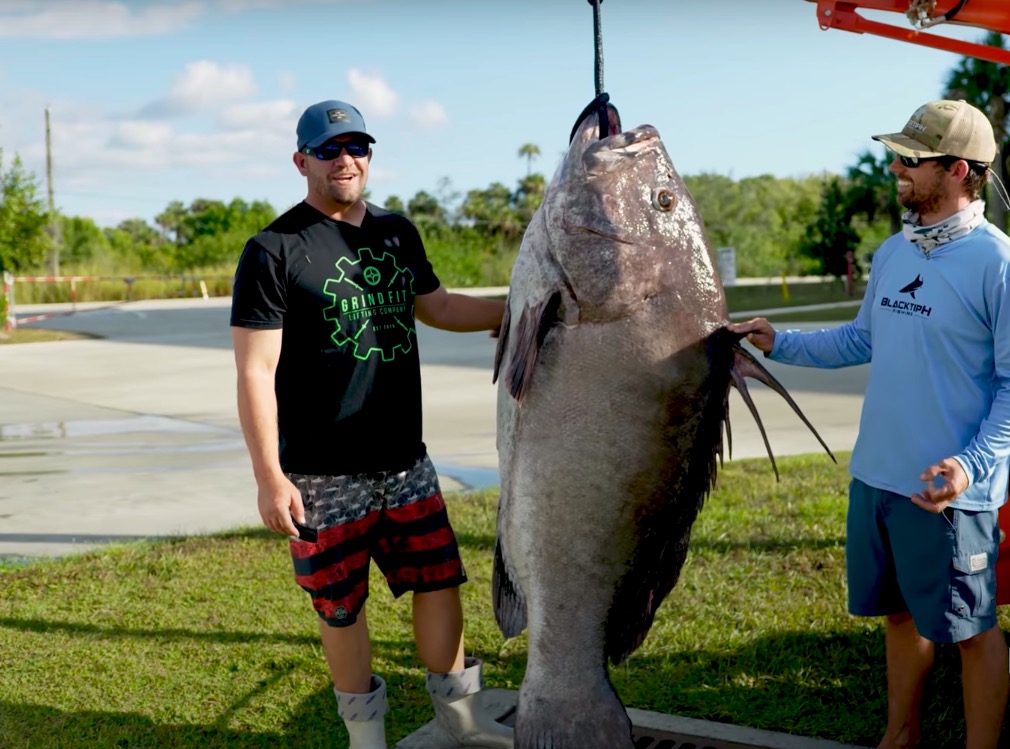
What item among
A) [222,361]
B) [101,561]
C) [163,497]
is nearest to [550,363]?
[101,561]

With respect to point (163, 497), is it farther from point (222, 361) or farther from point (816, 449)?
point (222, 361)

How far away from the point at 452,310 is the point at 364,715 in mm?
1365

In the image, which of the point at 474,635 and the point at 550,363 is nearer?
the point at 550,363

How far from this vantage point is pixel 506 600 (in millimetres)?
2787

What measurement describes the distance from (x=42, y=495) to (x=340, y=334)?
5.33 m

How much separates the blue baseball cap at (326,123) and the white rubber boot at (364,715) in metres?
1.76

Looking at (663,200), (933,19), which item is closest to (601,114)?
(663,200)

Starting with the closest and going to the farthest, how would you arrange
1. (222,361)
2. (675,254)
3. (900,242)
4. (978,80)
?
(675,254) < (900,242) < (222,361) < (978,80)

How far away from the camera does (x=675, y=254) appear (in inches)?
95.4

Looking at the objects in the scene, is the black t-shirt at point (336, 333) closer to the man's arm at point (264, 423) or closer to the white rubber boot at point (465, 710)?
the man's arm at point (264, 423)

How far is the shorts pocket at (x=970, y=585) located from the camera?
322cm

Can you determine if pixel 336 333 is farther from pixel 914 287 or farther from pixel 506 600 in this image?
pixel 914 287

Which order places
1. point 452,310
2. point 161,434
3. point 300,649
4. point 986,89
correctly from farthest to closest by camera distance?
point 986,89 → point 161,434 → point 300,649 → point 452,310

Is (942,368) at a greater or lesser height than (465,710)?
greater
